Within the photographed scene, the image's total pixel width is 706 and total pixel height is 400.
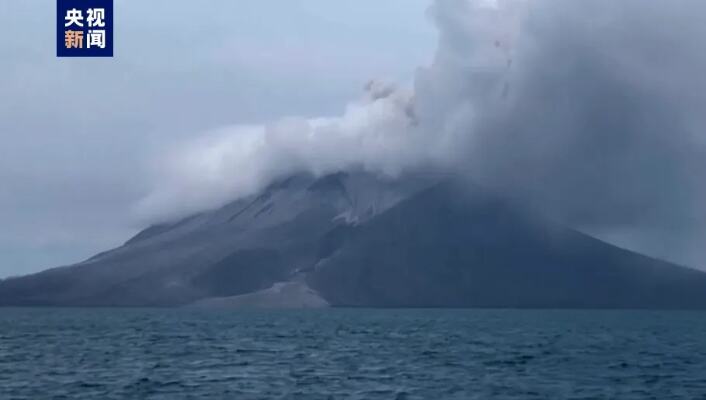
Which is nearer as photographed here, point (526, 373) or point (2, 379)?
point (2, 379)

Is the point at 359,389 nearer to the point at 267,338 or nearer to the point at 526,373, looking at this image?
the point at 526,373

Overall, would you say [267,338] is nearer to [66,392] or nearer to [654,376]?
[654,376]

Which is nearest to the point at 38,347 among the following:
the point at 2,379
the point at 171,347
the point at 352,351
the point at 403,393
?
the point at 171,347

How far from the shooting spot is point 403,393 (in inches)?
2564

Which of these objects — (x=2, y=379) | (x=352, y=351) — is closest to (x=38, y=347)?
(x=352, y=351)

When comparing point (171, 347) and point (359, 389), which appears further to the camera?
→ point (171, 347)

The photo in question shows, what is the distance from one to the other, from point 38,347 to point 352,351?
2978 centimetres

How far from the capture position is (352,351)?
106 metres

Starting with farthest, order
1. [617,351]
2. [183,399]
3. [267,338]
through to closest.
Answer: [267,338] < [617,351] < [183,399]

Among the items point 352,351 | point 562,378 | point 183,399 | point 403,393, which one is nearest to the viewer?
point 183,399

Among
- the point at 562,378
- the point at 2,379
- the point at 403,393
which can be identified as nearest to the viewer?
the point at 403,393

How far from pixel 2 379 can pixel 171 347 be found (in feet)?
128

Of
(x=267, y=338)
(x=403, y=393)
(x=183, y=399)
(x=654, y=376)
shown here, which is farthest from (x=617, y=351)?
(x=183, y=399)

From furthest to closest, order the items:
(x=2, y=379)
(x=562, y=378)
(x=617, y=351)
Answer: (x=617, y=351), (x=562, y=378), (x=2, y=379)
